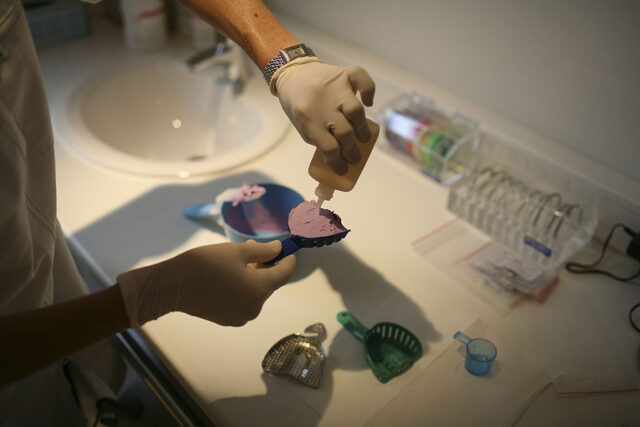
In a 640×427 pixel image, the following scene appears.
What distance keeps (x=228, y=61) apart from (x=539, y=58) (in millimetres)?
820

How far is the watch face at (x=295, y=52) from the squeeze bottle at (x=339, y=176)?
17cm

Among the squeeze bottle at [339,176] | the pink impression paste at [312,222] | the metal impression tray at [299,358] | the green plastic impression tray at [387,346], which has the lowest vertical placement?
the metal impression tray at [299,358]

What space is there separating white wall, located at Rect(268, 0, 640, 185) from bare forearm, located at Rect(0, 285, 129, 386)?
36.6 inches

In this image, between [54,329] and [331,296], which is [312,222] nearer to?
[331,296]

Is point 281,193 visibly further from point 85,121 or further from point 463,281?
point 85,121

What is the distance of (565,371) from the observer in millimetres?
842

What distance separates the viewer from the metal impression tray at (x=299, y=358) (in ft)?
2.65

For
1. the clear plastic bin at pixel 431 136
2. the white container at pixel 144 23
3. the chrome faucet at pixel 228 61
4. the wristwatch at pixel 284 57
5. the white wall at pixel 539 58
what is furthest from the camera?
the white container at pixel 144 23

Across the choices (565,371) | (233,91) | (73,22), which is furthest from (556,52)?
(73,22)

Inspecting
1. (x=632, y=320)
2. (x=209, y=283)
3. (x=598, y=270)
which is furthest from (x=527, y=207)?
(x=209, y=283)

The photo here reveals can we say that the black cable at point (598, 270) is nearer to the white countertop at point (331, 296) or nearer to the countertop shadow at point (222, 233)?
the white countertop at point (331, 296)

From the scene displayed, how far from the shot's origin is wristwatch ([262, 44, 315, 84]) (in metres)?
0.84

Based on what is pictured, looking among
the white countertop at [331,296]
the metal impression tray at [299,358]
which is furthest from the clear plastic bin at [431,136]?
the metal impression tray at [299,358]

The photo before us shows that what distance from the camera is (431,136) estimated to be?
1.17 m
